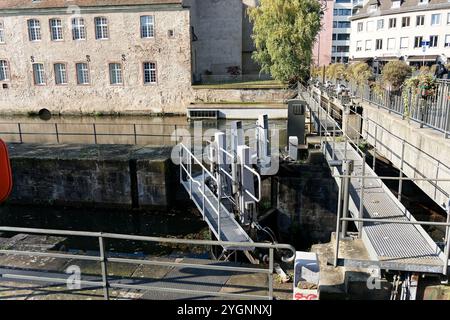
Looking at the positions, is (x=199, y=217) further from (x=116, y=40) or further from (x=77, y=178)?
(x=116, y=40)

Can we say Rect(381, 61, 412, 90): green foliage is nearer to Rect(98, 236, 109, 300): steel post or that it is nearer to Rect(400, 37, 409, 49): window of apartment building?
Rect(98, 236, 109, 300): steel post

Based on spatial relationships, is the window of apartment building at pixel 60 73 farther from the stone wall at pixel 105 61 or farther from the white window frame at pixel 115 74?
the white window frame at pixel 115 74

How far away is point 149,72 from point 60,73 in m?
7.88

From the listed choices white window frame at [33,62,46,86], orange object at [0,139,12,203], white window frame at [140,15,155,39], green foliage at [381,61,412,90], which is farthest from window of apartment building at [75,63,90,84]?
orange object at [0,139,12,203]

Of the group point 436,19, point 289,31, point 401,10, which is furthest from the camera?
point 401,10

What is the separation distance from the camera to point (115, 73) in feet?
113

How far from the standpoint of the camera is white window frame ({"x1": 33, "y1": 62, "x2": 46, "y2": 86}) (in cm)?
3522

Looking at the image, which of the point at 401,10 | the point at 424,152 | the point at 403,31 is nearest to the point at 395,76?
the point at 424,152

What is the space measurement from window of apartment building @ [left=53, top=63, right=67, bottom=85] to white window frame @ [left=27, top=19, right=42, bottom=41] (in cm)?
263

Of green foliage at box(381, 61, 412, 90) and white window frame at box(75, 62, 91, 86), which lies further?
white window frame at box(75, 62, 91, 86)

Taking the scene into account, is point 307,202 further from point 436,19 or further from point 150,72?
point 436,19

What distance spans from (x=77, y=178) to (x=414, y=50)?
139 feet

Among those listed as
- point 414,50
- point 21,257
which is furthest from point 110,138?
point 414,50

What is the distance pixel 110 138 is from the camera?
77.2 feet
